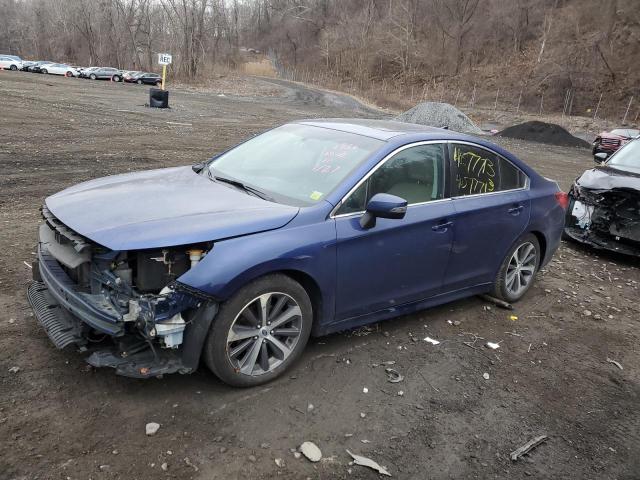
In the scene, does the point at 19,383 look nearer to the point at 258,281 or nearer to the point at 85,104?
the point at 258,281

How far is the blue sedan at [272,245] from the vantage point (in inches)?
122

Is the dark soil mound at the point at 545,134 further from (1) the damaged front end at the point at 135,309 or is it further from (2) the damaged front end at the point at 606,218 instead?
(1) the damaged front end at the point at 135,309

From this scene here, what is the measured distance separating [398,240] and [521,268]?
6.58 ft

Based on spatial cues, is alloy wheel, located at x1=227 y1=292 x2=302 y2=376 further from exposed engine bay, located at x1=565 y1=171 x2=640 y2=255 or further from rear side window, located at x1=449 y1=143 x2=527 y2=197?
exposed engine bay, located at x1=565 y1=171 x2=640 y2=255

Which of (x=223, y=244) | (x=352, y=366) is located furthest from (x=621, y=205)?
(x=223, y=244)

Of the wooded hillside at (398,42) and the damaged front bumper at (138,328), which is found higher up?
the wooded hillside at (398,42)

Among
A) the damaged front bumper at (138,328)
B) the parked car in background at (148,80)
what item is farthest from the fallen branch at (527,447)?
the parked car in background at (148,80)

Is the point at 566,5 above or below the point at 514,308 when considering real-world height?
above

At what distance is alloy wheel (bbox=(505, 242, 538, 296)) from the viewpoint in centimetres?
528

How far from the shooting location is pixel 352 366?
393 centimetres

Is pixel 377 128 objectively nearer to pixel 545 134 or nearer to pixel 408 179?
pixel 408 179

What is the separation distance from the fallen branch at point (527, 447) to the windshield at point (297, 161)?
2.02 metres

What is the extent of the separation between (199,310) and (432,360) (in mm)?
1955

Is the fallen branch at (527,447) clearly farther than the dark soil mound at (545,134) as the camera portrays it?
No
